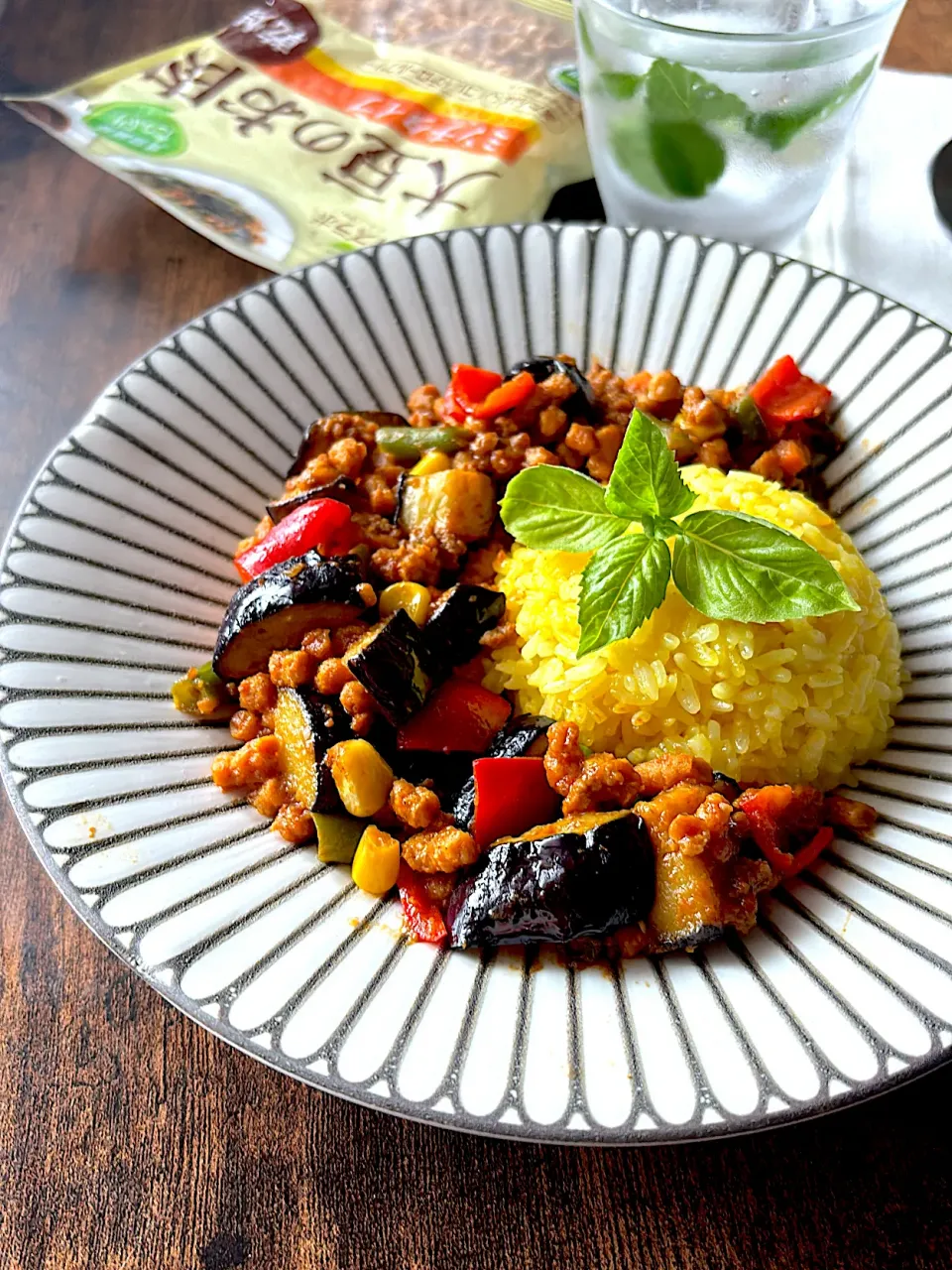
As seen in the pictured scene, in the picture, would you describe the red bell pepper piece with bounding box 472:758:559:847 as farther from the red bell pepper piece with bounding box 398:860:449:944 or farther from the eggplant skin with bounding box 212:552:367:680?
the eggplant skin with bounding box 212:552:367:680

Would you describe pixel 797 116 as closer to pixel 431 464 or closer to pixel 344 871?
pixel 431 464

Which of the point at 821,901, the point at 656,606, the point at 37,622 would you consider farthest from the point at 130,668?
the point at 821,901

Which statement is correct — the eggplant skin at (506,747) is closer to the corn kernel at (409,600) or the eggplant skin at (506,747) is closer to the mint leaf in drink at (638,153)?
the corn kernel at (409,600)

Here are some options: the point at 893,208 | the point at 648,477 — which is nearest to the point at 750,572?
the point at 648,477

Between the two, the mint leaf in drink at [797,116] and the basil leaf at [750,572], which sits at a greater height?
the mint leaf in drink at [797,116]

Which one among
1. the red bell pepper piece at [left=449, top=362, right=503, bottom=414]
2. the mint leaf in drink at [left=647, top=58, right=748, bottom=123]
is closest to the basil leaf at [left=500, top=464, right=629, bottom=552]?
the red bell pepper piece at [left=449, top=362, right=503, bottom=414]

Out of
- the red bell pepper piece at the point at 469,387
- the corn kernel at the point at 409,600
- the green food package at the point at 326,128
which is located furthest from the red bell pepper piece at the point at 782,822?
the green food package at the point at 326,128
